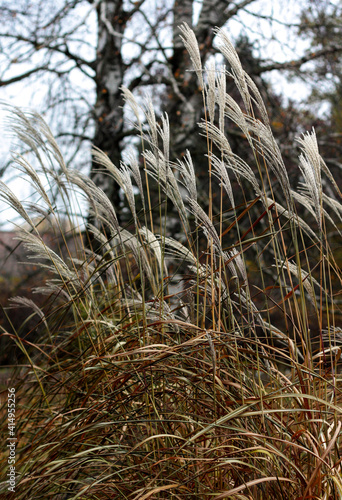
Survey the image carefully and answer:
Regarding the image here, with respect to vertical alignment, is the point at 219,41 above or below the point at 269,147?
above

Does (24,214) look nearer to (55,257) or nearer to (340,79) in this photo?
(55,257)

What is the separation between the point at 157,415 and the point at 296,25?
4330mm

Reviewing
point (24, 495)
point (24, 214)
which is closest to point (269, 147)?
point (24, 214)

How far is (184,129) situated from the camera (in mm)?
4367

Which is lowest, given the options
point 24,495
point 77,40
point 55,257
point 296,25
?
point 24,495

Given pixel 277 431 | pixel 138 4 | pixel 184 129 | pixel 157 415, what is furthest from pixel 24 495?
pixel 138 4

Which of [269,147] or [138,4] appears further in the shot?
[138,4]

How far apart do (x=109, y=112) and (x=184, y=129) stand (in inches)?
33.7

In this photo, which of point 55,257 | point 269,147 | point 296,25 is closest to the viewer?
point 269,147

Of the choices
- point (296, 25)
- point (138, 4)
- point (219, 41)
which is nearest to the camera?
point (219, 41)

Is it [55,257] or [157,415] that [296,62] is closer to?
[55,257]

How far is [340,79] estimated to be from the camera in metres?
4.37

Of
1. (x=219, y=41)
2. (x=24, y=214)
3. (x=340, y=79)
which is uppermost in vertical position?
(x=340, y=79)

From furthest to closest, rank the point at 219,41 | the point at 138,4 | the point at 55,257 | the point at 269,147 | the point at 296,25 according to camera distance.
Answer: the point at 138,4 → the point at 296,25 → the point at 55,257 → the point at 219,41 → the point at 269,147
